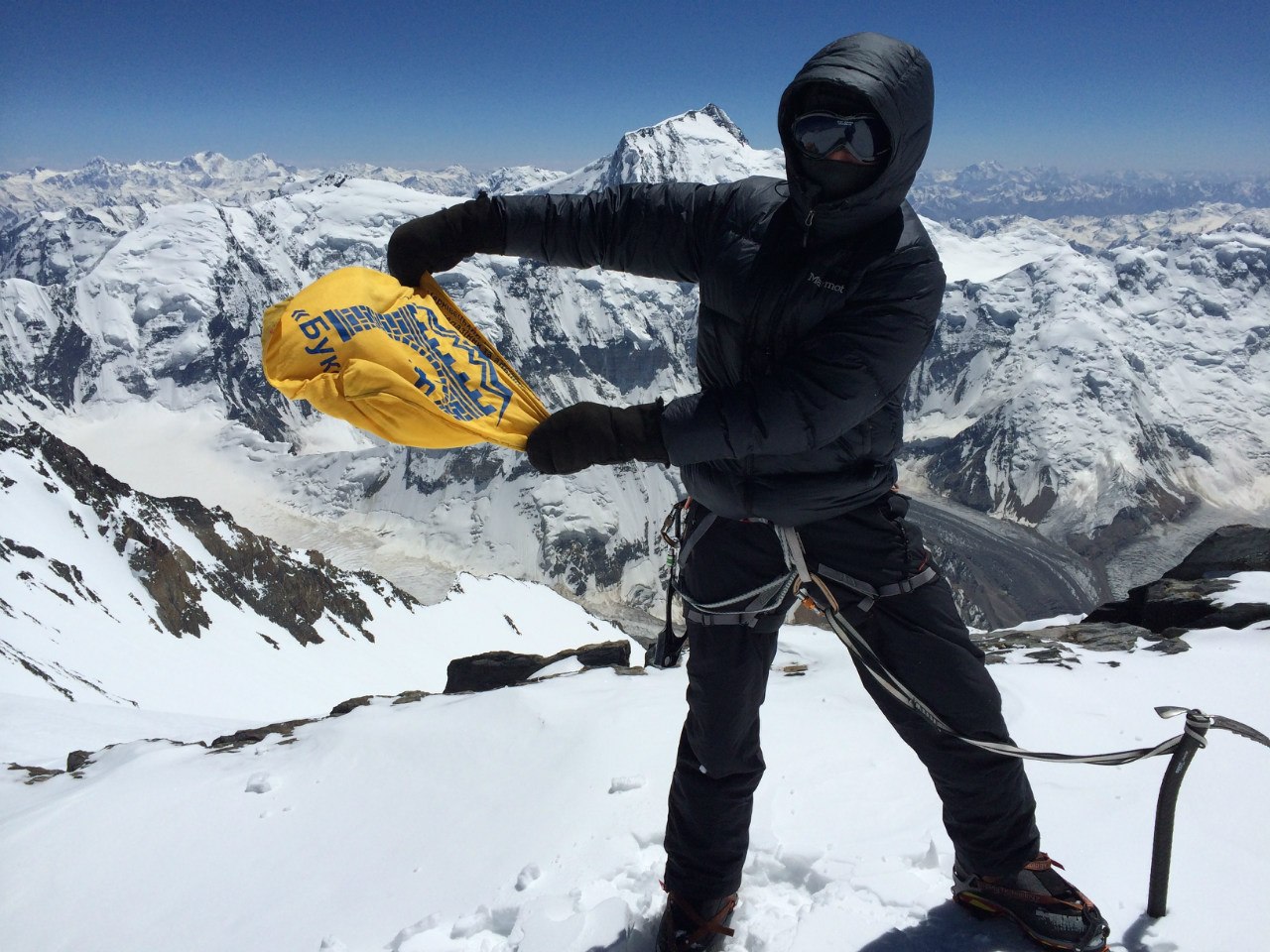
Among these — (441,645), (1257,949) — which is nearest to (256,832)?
(1257,949)

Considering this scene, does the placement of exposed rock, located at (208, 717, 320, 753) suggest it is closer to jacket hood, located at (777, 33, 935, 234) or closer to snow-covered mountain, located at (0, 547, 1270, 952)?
snow-covered mountain, located at (0, 547, 1270, 952)

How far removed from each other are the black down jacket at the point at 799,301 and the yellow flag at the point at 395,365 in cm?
97

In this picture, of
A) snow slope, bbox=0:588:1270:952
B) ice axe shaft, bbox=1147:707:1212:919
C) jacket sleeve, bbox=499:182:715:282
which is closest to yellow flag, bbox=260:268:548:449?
jacket sleeve, bbox=499:182:715:282

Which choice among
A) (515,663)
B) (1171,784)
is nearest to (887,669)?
(1171,784)

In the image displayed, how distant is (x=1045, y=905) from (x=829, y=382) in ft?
9.09

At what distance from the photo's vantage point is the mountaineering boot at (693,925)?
3902mm

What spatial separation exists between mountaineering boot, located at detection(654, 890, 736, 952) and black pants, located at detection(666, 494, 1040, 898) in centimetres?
6

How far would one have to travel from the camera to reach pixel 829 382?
3166mm

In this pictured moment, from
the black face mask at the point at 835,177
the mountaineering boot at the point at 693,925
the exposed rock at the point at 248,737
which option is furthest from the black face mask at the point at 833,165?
the exposed rock at the point at 248,737

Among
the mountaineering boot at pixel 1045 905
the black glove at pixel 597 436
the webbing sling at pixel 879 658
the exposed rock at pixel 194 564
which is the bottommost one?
the exposed rock at pixel 194 564

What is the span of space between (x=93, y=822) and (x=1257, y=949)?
7.72 metres

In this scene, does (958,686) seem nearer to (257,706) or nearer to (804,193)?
(804,193)

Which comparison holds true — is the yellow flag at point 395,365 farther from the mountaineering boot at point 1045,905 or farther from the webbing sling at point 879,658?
the mountaineering boot at point 1045,905

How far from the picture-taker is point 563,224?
13.1 ft
